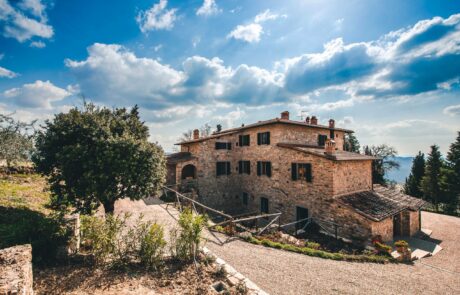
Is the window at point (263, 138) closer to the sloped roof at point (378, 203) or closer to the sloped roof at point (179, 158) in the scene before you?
the sloped roof at point (179, 158)

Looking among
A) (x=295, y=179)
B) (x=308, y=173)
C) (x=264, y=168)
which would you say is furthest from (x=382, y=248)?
(x=264, y=168)

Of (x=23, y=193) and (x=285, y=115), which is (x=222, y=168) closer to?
(x=285, y=115)

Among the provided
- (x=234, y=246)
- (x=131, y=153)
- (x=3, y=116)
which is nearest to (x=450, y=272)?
(x=234, y=246)

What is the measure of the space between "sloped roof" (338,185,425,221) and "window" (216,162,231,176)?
11304 mm

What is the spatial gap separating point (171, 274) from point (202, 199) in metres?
14.8

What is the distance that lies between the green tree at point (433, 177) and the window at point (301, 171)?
2435 centimetres

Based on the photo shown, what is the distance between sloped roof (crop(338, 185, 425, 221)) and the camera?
1324 cm

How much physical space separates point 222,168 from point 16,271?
18365 millimetres

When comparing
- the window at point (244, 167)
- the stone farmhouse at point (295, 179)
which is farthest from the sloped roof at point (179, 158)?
the window at point (244, 167)

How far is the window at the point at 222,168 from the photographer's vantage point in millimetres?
21828

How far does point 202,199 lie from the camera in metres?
20.8

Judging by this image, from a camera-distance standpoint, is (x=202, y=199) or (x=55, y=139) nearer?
(x=55, y=139)

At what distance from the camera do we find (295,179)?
16.8 m

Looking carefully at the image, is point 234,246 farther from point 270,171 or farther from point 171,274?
point 270,171
